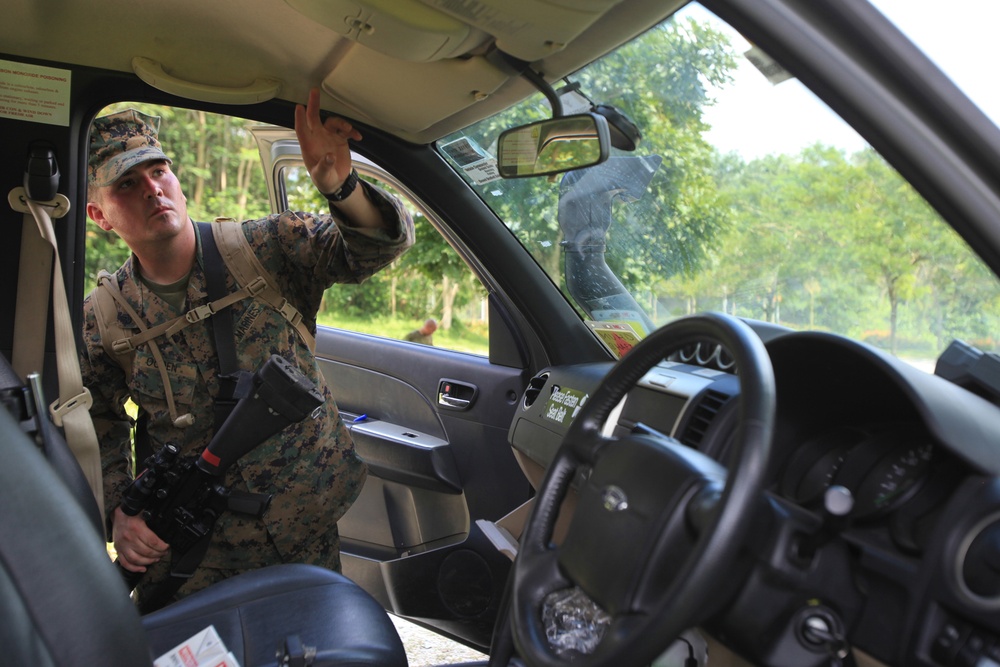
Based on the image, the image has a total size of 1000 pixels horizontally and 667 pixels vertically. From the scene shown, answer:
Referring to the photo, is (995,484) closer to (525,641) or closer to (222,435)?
(525,641)

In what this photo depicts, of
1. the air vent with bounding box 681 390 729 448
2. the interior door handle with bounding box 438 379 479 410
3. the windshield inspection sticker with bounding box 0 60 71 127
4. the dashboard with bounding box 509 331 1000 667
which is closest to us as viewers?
the dashboard with bounding box 509 331 1000 667

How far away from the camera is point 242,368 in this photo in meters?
2.36

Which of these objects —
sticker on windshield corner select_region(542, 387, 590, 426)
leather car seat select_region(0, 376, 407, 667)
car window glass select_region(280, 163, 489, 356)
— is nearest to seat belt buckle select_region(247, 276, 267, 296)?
sticker on windshield corner select_region(542, 387, 590, 426)

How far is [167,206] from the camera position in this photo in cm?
233

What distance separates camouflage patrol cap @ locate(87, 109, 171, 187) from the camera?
89.3 inches

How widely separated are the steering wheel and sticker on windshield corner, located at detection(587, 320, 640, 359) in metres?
0.97

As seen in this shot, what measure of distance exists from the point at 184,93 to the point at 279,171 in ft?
4.43

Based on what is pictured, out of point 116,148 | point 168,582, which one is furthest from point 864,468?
point 116,148

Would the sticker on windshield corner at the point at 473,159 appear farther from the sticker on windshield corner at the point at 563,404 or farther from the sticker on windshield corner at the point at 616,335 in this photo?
the sticker on windshield corner at the point at 563,404

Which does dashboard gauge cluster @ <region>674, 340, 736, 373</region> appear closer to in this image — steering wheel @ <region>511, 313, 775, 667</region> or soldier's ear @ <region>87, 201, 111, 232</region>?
steering wheel @ <region>511, 313, 775, 667</region>

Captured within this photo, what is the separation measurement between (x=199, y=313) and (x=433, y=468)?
85cm

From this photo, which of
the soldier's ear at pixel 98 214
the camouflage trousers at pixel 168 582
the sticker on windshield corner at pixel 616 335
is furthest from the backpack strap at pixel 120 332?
the sticker on windshield corner at pixel 616 335

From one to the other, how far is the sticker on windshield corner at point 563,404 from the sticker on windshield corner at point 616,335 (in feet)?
0.70

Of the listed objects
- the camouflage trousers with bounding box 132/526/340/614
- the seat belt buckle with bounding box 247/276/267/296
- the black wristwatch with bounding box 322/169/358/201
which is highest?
the black wristwatch with bounding box 322/169/358/201
